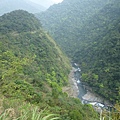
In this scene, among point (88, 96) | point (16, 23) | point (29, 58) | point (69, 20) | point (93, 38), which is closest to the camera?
point (29, 58)

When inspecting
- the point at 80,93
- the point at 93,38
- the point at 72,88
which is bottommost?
the point at 80,93

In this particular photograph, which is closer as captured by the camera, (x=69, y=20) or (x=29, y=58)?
(x=29, y=58)

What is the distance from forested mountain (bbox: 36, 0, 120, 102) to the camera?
41.1 metres

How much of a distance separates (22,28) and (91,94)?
21255 millimetres

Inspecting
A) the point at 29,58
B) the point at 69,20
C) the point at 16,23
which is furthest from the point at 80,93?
the point at 69,20

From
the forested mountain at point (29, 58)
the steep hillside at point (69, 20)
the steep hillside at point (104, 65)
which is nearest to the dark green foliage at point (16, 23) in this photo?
the forested mountain at point (29, 58)

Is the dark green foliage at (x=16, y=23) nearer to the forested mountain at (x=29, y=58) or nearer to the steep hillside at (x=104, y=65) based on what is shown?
the forested mountain at (x=29, y=58)

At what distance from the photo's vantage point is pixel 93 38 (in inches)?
2527

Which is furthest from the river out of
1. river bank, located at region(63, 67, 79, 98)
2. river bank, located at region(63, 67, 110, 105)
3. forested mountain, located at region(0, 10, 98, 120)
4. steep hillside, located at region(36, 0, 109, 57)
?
steep hillside, located at region(36, 0, 109, 57)

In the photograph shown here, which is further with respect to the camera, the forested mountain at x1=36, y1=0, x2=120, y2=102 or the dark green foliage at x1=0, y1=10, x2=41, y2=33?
the dark green foliage at x1=0, y1=10, x2=41, y2=33

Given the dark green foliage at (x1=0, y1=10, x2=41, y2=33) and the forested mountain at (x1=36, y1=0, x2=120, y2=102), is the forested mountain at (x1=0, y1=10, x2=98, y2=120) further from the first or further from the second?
the forested mountain at (x1=36, y1=0, x2=120, y2=102)

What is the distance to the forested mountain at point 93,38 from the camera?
41062mm

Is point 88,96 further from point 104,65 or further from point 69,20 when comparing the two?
point 69,20

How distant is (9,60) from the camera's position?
97.8 ft
